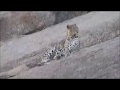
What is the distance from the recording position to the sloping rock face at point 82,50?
2752mm

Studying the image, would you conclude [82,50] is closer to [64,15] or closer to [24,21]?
[64,15]

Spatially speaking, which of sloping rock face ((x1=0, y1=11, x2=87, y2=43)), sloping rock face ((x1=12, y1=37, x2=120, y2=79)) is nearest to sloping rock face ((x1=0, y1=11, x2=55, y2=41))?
sloping rock face ((x1=0, y1=11, x2=87, y2=43))

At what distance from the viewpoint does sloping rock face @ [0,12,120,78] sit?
9.03 feet

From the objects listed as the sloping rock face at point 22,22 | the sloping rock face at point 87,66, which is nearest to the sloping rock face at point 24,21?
the sloping rock face at point 22,22

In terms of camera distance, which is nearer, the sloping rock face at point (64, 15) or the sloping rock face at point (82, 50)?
the sloping rock face at point (82, 50)

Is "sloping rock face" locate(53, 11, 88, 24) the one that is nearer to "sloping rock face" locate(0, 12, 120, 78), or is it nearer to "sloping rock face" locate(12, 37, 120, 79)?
"sloping rock face" locate(0, 12, 120, 78)

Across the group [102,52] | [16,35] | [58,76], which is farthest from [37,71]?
[102,52]

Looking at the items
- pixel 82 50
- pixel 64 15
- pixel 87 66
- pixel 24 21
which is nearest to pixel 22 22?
pixel 24 21

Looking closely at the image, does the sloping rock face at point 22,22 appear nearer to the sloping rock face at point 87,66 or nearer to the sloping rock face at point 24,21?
the sloping rock face at point 24,21

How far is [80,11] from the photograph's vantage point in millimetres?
3082

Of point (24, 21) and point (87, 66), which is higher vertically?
point (24, 21)

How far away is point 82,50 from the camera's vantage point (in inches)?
114

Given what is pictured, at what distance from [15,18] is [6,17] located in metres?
0.08
